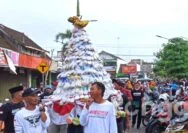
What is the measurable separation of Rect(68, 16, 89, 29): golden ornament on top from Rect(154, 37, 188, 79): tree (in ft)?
189

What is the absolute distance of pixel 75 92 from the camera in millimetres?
11797

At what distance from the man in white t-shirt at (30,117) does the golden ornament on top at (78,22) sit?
551 centimetres

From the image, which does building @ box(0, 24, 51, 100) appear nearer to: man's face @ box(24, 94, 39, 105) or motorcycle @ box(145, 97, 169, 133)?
motorcycle @ box(145, 97, 169, 133)

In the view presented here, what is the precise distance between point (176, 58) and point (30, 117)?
64057 millimetres

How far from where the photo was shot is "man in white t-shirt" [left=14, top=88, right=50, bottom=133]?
6711mm

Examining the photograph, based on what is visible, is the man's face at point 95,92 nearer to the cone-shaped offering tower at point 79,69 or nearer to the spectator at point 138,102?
the cone-shaped offering tower at point 79,69

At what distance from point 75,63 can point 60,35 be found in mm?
48288

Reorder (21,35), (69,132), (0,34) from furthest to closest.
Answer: (21,35), (0,34), (69,132)

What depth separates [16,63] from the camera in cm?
3177

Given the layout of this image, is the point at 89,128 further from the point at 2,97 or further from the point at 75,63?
the point at 2,97

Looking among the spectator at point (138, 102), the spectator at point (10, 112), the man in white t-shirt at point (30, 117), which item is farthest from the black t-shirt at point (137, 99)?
the man in white t-shirt at point (30, 117)

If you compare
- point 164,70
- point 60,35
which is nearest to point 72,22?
point 60,35

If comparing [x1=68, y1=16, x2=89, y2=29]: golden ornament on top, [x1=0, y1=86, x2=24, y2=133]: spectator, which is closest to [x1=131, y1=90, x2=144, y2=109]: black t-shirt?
[x1=68, y1=16, x2=89, y2=29]: golden ornament on top

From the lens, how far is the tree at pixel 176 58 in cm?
6925
